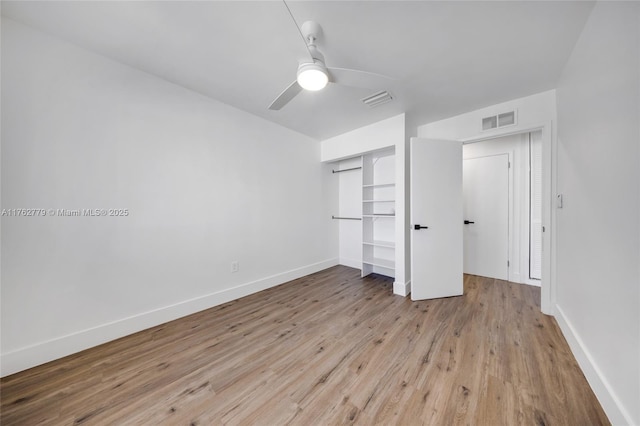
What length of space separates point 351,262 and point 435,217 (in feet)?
6.45

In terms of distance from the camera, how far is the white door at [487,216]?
337 centimetres

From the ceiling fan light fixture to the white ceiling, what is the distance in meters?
0.34

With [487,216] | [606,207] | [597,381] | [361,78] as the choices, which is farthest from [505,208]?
[361,78]

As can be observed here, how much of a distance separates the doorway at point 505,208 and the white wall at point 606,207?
5.26ft

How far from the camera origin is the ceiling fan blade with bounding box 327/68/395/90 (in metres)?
1.49

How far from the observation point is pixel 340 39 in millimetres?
1640

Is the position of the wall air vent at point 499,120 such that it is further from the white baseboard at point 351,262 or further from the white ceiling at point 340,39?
the white baseboard at point 351,262

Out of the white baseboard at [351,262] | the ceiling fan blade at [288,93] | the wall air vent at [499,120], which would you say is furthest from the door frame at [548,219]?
the ceiling fan blade at [288,93]

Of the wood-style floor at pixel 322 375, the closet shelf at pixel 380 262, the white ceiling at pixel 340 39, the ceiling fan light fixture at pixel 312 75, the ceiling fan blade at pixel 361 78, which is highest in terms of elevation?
the white ceiling at pixel 340 39

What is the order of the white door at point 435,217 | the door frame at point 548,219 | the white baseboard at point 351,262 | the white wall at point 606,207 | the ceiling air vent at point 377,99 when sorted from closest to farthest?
the white wall at point 606,207 → the door frame at point 548,219 → the ceiling air vent at point 377,99 → the white door at point 435,217 → the white baseboard at point 351,262

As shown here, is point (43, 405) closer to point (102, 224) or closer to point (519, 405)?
point (102, 224)

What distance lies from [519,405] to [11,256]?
3607 millimetres

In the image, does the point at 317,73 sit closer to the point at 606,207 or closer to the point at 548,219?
the point at 606,207

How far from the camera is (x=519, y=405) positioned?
50.6 inches
